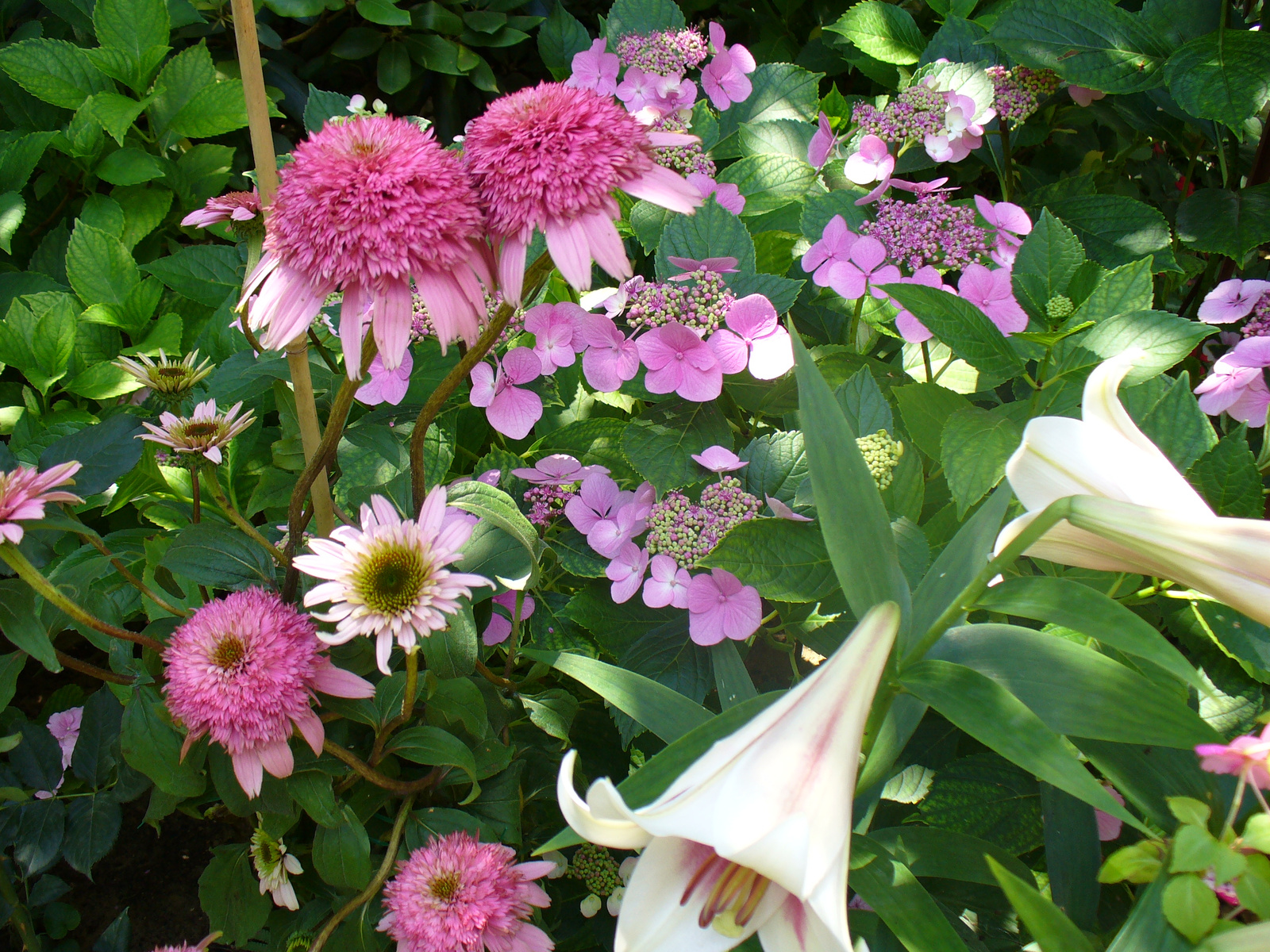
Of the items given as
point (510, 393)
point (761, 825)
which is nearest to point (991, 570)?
point (761, 825)

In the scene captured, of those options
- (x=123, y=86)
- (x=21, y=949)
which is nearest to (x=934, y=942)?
(x=21, y=949)

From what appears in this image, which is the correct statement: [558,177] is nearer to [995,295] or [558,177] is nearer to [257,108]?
[257,108]

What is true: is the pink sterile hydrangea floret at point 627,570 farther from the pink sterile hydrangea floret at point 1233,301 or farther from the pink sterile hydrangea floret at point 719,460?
the pink sterile hydrangea floret at point 1233,301

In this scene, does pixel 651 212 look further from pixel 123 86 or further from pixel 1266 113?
pixel 123 86

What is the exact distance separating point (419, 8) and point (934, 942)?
74.6 inches

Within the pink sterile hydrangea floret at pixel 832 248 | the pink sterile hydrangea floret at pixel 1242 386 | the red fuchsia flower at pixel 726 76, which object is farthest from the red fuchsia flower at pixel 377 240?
the red fuchsia flower at pixel 726 76

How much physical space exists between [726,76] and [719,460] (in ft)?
2.21

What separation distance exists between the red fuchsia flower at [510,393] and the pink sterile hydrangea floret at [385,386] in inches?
2.5

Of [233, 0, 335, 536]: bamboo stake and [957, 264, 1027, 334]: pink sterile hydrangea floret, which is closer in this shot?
[233, 0, 335, 536]: bamboo stake

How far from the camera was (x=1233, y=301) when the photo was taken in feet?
2.85

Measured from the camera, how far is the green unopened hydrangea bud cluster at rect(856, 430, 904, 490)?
0.70 m

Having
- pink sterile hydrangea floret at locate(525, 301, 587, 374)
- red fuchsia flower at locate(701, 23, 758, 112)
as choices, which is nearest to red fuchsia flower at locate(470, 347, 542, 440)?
pink sterile hydrangea floret at locate(525, 301, 587, 374)

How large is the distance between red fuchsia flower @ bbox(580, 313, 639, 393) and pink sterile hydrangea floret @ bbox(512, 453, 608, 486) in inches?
3.2

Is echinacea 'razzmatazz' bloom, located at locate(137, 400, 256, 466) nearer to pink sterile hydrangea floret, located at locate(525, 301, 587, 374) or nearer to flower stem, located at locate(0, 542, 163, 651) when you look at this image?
flower stem, located at locate(0, 542, 163, 651)
